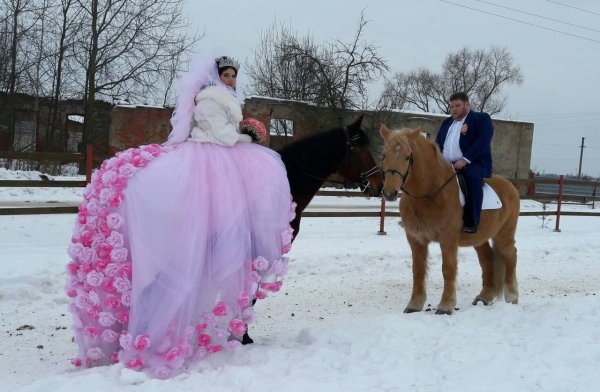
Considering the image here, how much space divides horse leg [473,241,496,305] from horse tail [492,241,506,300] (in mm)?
44

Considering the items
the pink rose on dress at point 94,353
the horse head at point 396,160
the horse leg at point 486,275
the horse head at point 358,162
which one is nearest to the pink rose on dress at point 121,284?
the pink rose on dress at point 94,353

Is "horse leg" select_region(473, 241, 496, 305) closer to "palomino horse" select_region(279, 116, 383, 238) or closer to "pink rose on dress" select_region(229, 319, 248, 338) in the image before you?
"palomino horse" select_region(279, 116, 383, 238)

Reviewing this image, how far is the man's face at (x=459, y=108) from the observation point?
5.72 meters

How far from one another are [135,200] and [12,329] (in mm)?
2425

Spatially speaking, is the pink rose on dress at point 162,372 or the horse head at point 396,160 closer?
the pink rose on dress at point 162,372

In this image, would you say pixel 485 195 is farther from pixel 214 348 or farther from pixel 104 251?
pixel 104 251

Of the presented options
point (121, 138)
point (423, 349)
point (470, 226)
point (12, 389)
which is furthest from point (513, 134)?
point (12, 389)

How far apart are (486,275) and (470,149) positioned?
177 centimetres

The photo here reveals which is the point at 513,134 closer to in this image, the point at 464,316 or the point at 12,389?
the point at 464,316

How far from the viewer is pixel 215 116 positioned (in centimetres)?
382

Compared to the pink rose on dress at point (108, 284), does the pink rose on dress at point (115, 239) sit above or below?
above

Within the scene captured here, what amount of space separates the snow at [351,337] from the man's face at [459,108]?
216 cm

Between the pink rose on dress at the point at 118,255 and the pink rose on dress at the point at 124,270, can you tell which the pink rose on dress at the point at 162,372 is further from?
the pink rose on dress at the point at 118,255

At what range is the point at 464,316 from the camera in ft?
15.8
